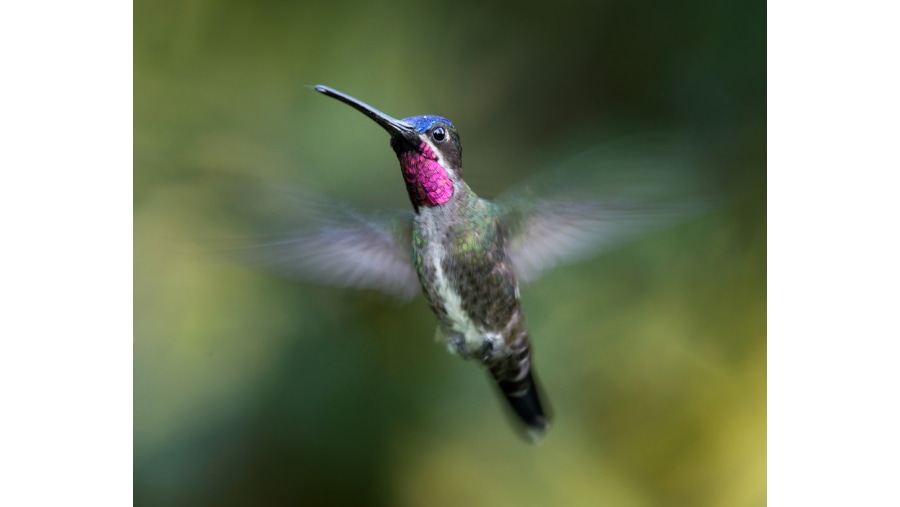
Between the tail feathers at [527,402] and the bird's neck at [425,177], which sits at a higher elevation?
the bird's neck at [425,177]

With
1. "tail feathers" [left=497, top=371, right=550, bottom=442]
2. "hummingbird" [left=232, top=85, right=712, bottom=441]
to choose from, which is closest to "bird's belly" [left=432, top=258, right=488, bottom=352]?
"hummingbird" [left=232, top=85, right=712, bottom=441]

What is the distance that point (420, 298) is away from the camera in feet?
3.67

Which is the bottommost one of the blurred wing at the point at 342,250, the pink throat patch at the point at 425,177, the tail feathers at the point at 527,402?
the tail feathers at the point at 527,402

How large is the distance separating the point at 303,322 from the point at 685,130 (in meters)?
0.70

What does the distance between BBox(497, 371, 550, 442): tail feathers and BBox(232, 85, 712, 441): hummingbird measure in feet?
0.33

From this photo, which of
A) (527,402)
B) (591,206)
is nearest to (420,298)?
(527,402)

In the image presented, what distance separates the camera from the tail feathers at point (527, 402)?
41.7 inches

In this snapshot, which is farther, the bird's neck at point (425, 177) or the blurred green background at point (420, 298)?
the blurred green background at point (420, 298)

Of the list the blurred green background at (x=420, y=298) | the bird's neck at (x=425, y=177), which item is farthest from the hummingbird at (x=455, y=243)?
the blurred green background at (x=420, y=298)

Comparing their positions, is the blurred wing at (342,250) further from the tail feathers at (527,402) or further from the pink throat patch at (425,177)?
the tail feathers at (527,402)

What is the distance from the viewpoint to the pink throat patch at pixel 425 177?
0.77 metres
